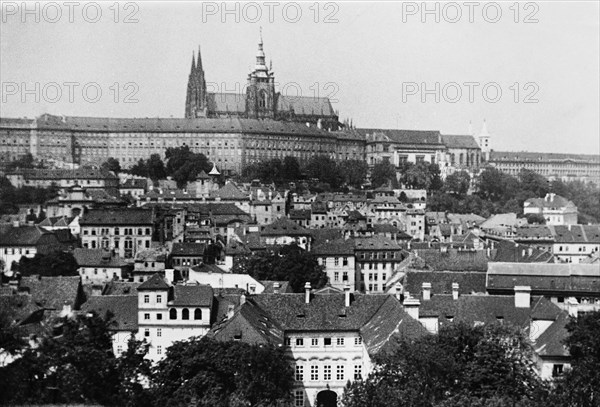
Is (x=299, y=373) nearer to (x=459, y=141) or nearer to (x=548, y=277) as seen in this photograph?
(x=548, y=277)

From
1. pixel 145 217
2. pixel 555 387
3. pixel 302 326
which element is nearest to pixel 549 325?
pixel 555 387

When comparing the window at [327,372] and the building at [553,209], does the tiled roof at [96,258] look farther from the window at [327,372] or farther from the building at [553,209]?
the building at [553,209]

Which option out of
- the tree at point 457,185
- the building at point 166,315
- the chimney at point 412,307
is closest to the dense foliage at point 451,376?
the chimney at point 412,307

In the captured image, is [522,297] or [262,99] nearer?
[522,297]

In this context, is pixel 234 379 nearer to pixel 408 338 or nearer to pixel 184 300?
pixel 408 338

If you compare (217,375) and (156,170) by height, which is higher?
(156,170)

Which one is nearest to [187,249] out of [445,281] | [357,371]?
[445,281]
